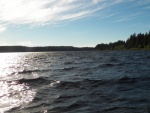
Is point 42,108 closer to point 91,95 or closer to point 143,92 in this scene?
point 91,95

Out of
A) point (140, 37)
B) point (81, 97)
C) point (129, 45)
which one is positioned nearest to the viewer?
point (81, 97)

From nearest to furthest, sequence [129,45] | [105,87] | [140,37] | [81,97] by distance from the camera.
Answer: [81,97] < [105,87] < [140,37] < [129,45]

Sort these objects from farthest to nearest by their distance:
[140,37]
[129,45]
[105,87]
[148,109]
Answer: [129,45]
[140,37]
[105,87]
[148,109]

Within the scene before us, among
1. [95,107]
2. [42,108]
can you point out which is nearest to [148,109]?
[95,107]

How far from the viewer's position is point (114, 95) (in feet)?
58.5

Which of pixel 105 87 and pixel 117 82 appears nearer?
pixel 105 87

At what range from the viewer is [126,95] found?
17766 mm

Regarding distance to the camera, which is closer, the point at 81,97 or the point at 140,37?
the point at 81,97

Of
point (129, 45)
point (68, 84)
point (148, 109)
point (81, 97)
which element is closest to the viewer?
point (148, 109)

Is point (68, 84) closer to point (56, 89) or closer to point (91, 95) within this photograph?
point (56, 89)

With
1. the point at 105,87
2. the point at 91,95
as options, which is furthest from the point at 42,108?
the point at 105,87

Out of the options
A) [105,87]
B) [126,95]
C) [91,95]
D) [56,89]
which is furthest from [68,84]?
[126,95]

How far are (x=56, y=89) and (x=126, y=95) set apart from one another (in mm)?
6146

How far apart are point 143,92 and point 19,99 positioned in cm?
875
